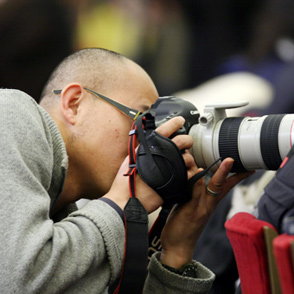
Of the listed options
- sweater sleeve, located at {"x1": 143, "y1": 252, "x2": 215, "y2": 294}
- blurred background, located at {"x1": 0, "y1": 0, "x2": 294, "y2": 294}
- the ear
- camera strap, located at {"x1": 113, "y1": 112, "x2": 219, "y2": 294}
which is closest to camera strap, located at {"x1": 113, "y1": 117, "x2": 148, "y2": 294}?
camera strap, located at {"x1": 113, "y1": 112, "x2": 219, "y2": 294}

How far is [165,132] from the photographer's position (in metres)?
0.83

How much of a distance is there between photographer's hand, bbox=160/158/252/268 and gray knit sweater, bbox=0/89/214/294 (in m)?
0.24

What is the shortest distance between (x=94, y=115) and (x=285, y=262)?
66cm

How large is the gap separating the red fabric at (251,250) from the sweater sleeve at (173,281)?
439mm

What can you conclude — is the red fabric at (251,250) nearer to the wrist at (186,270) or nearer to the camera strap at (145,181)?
the camera strap at (145,181)

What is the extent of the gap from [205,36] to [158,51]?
0.71 feet

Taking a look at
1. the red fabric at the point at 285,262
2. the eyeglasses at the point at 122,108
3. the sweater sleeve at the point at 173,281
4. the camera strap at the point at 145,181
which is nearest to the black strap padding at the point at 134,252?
the camera strap at the point at 145,181

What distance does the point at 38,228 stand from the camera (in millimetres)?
678

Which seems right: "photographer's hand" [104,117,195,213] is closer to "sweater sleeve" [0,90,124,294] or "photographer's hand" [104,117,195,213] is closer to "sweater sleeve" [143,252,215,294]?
"sweater sleeve" [0,90,124,294]

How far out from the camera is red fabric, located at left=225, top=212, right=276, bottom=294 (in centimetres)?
44

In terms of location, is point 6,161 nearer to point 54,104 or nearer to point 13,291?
point 13,291

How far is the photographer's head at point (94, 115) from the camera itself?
977 millimetres

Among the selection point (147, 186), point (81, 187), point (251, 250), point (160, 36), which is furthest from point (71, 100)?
point (160, 36)

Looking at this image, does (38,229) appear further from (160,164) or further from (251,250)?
(251,250)
